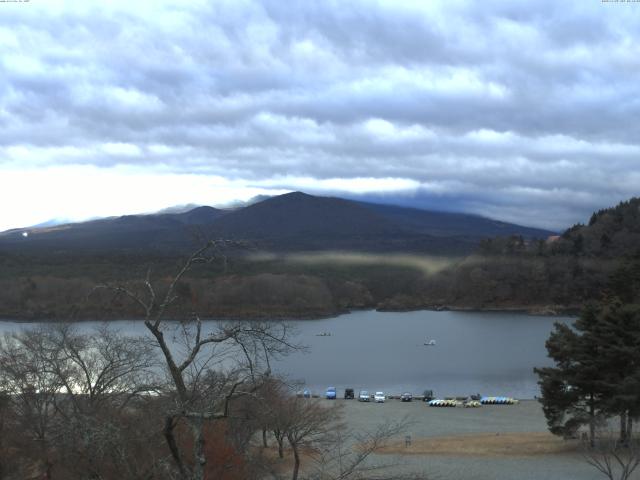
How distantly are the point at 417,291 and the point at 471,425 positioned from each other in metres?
97.6

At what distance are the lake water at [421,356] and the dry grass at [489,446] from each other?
17.7 feet

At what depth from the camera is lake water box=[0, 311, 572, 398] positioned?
44.2 m

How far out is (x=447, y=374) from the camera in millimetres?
48625

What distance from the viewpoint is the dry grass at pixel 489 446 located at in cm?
2038

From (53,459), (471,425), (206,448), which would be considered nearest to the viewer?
(206,448)

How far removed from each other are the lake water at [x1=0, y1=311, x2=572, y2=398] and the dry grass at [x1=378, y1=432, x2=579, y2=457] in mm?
5402

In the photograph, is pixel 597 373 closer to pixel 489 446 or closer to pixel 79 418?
pixel 489 446

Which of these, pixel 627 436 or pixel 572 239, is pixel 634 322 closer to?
pixel 627 436

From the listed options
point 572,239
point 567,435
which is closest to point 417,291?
point 572,239

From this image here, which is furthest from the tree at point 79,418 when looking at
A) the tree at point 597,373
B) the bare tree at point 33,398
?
the tree at point 597,373

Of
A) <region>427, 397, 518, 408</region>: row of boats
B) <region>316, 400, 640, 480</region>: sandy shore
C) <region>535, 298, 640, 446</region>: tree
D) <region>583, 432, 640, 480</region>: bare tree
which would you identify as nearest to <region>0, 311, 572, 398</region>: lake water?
<region>427, 397, 518, 408</region>: row of boats

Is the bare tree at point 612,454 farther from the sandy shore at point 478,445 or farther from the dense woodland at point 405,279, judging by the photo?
the dense woodland at point 405,279

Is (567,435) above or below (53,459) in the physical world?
below

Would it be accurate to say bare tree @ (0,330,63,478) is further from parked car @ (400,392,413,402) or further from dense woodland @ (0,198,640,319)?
dense woodland @ (0,198,640,319)
